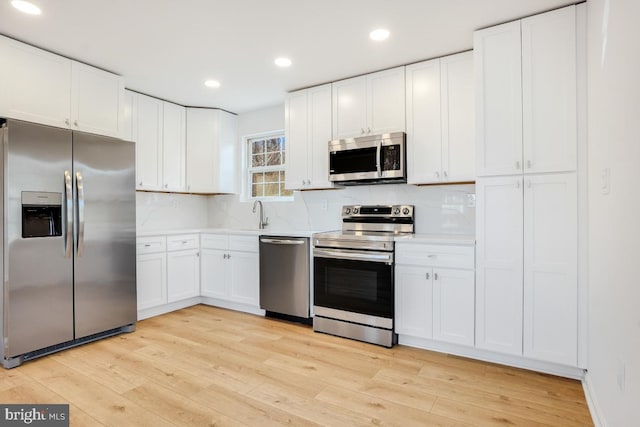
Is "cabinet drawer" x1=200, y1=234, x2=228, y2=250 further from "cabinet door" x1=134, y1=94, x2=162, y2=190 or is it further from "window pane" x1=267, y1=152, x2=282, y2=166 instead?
"window pane" x1=267, y1=152, x2=282, y2=166

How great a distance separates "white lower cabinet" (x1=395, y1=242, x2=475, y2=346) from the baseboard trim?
0.69 m

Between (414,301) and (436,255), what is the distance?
42 cm

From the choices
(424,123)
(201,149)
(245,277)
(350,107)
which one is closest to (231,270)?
(245,277)

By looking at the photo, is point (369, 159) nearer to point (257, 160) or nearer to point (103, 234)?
point (257, 160)

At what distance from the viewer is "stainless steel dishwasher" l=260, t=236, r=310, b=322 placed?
138 inches

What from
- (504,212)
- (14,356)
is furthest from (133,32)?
(504,212)

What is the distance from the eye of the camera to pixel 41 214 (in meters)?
2.75

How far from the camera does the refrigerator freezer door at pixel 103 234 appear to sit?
2945mm

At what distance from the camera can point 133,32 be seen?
2691 millimetres

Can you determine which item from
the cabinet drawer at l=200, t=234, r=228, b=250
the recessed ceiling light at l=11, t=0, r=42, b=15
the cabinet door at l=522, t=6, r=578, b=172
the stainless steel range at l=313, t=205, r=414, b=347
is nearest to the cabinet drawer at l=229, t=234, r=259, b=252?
the cabinet drawer at l=200, t=234, r=228, b=250

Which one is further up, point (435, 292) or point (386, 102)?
point (386, 102)

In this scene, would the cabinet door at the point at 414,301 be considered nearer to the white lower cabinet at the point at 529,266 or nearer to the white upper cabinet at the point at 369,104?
the white lower cabinet at the point at 529,266

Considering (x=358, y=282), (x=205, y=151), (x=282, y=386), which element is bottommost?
(x=282, y=386)

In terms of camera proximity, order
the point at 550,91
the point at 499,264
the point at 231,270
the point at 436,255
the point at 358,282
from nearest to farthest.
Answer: the point at 550,91 < the point at 499,264 < the point at 436,255 < the point at 358,282 < the point at 231,270
